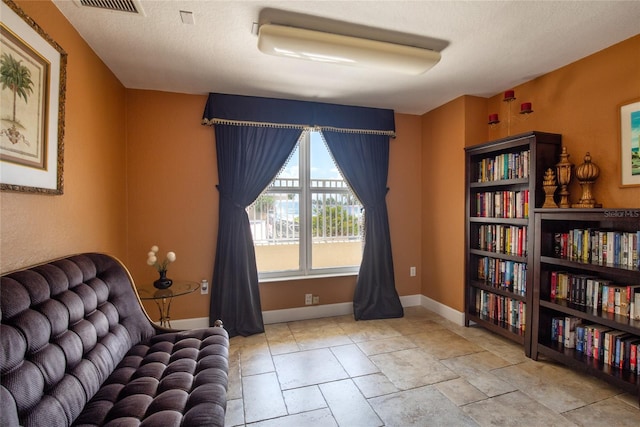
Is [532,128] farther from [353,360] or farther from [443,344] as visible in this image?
[353,360]

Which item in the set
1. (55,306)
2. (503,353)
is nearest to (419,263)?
(503,353)

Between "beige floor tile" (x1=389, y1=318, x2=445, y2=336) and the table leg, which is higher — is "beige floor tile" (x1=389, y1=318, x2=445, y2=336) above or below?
below

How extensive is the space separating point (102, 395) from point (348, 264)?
107 inches

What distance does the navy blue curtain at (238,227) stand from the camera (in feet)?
10.1

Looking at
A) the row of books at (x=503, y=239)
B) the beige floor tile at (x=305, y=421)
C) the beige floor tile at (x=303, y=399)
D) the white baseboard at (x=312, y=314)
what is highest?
the row of books at (x=503, y=239)

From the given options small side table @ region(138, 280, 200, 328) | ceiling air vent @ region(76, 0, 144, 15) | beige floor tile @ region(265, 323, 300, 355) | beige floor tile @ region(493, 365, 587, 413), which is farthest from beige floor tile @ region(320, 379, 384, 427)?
ceiling air vent @ region(76, 0, 144, 15)

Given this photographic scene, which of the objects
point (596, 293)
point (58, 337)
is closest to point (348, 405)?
point (58, 337)

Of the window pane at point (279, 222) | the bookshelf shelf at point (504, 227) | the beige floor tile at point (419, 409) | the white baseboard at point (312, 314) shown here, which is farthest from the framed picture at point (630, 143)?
the window pane at point (279, 222)

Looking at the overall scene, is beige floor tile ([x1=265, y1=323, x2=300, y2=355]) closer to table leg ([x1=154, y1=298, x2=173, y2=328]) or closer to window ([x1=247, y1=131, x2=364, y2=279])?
window ([x1=247, y1=131, x2=364, y2=279])

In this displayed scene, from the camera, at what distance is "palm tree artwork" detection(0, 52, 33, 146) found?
1278 mm

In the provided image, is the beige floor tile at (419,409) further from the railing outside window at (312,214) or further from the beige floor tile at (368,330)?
the railing outside window at (312,214)

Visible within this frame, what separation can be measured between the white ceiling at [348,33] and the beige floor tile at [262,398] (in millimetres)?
2423

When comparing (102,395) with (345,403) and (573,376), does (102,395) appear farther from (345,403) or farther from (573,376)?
(573,376)

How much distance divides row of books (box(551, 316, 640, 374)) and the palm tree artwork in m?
3.63
